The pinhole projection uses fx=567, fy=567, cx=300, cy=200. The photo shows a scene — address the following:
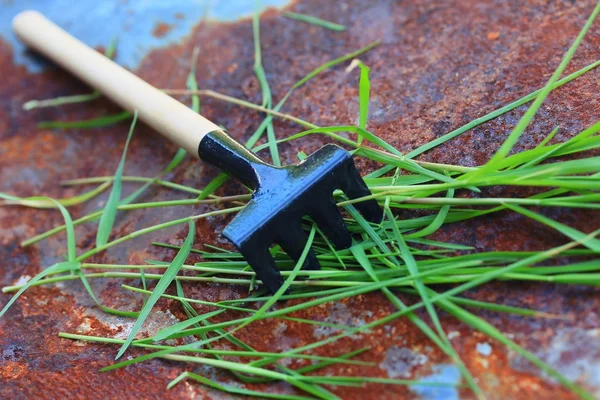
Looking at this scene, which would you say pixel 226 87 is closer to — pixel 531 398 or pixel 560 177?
pixel 560 177

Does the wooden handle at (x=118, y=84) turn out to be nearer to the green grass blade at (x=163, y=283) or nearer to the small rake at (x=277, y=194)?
the small rake at (x=277, y=194)

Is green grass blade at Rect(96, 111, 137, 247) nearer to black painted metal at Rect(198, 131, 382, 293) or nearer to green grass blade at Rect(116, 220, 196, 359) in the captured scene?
green grass blade at Rect(116, 220, 196, 359)

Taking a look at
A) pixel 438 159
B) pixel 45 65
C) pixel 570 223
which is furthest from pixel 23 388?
pixel 45 65

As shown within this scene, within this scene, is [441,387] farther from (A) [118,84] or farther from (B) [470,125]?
(A) [118,84]

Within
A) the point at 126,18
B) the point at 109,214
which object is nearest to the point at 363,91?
the point at 109,214

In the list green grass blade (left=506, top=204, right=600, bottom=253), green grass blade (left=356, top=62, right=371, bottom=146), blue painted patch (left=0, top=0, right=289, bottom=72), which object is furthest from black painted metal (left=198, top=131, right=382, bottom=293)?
blue painted patch (left=0, top=0, right=289, bottom=72)
